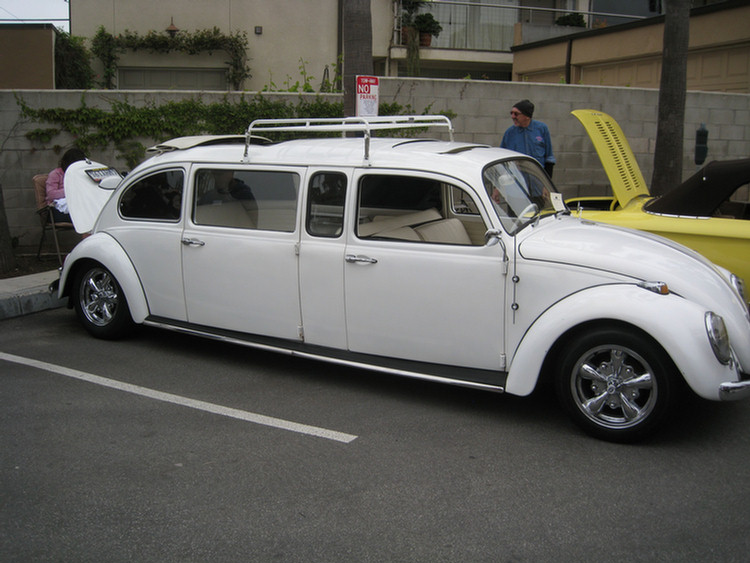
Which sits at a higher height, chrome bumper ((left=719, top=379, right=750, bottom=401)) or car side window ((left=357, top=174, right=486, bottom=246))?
car side window ((left=357, top=174, right=486, bottom=246))

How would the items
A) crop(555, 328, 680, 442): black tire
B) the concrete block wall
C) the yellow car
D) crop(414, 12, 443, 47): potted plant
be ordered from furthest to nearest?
crop(414, 12, 443, 47): potted plant
the concrete block wall
the yellow car
crop(555, 328, 680, 442): black tire

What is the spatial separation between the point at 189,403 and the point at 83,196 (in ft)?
10.6

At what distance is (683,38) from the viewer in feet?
31.3

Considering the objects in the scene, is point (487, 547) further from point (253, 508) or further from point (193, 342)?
point (193, 342)

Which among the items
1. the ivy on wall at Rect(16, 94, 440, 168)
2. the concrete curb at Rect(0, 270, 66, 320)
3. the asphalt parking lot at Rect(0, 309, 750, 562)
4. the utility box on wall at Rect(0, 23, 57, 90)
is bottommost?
the asphalt parking lot at Rect(0, 309, 750, 562)

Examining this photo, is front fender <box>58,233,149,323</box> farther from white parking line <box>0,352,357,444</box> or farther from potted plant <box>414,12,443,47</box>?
potted plant <box>414,12,443,47</box>

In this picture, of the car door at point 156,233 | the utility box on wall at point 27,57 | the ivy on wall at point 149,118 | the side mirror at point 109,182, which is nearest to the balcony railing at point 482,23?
the utility box on wall at point 27,57

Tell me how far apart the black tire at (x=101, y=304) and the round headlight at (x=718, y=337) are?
465 cm

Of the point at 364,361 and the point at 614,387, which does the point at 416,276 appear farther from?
the point at 614,387

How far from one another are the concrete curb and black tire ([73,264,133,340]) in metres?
1.19

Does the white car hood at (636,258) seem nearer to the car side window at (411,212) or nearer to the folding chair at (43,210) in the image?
the car side window at (411,212)

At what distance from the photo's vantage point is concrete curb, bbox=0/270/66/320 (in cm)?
748

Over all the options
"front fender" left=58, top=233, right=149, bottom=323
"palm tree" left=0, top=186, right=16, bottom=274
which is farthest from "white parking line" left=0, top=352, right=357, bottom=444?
"palm tree" left=0, top=186, right=16, bottom=274

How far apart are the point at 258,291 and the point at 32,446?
1894mm
